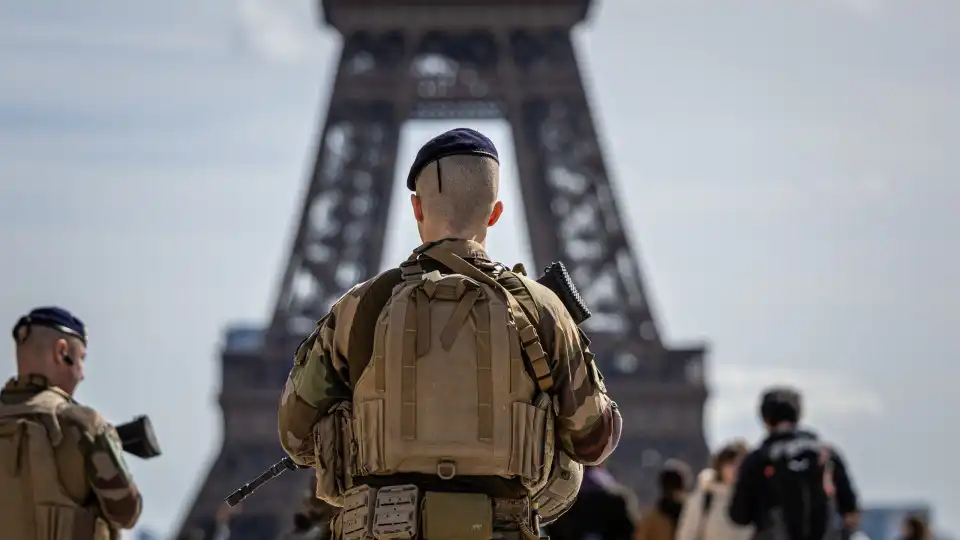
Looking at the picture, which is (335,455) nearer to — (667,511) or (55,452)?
(55,452)

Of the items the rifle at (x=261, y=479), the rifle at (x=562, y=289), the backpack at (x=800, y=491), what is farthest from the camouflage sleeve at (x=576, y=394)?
the backpack at (x=800, y=491)

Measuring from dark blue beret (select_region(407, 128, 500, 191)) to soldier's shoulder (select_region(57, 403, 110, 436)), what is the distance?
2.80 m

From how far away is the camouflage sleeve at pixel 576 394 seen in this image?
7.19 m

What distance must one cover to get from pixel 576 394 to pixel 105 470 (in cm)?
311

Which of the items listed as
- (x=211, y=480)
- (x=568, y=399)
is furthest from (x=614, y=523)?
(x=211, y=480)

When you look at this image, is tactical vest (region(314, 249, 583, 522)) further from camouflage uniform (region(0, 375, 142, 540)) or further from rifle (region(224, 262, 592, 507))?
camouflage uniform (region(0, 375, 142, 540))

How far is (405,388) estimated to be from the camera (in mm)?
6992

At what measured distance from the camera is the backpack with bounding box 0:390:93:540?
9516 mm

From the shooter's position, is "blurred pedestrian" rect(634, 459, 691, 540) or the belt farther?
"blurred pedestrian" rect(634, 459, 691, 540)

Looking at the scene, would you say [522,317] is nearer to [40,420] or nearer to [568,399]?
[568,399]

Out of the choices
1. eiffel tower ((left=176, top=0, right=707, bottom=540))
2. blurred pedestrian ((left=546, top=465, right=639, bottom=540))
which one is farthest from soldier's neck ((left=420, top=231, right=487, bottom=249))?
eiffel tower ((left=176, top=0, right=707, bottom=540))

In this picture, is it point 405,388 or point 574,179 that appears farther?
point 574,179

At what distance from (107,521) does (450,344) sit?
3214 millimetres

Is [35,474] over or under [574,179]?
under
